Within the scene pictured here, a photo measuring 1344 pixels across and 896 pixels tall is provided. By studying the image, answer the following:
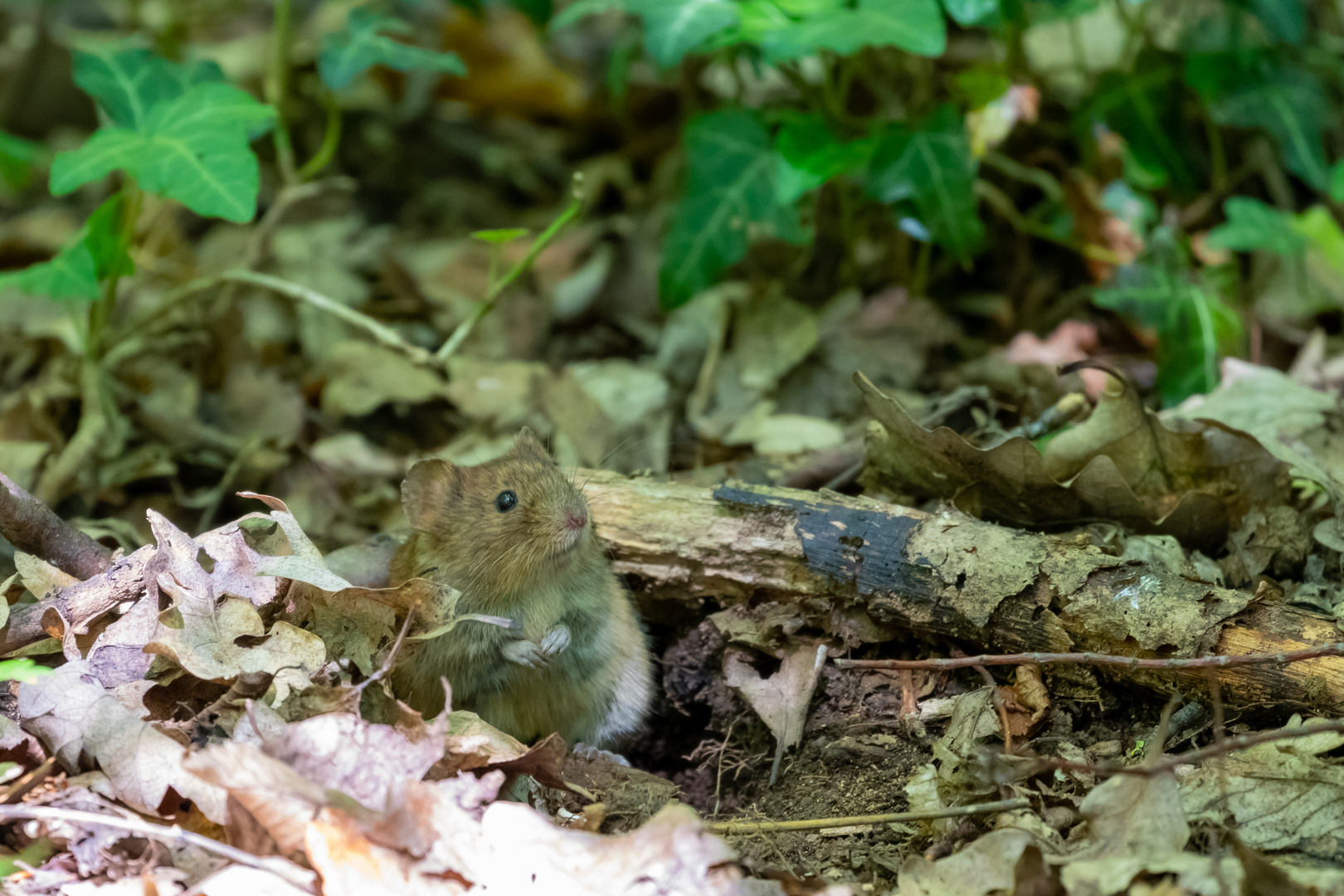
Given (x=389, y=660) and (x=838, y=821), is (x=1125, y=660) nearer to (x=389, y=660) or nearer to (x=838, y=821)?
(x=838, y=821)

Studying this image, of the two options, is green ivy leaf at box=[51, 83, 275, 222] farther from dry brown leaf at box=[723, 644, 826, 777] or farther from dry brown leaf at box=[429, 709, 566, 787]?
dry brown leaf at box=[723, 644, 826, 777]

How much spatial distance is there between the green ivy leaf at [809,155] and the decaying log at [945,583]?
1.50 metres

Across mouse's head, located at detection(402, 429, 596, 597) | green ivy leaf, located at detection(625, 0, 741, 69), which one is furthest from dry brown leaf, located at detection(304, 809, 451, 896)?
green ivy leaf, located at detection(625, 0, 741, 69)

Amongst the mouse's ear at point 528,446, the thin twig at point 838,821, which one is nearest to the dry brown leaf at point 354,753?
the thin twig at point 838,821

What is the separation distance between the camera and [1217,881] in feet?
7.13

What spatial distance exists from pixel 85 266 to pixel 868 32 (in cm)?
325

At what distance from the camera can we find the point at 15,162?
658 centimetres

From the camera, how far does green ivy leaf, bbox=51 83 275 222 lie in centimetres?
401

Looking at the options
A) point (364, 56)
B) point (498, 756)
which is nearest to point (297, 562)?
point (498, 756)

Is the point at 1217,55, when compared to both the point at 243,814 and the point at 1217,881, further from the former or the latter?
the point at 243,814

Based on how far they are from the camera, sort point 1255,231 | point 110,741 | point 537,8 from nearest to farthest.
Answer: point 110,741 < point 1255,231 < point 537,8

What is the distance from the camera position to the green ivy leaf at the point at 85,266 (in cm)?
414

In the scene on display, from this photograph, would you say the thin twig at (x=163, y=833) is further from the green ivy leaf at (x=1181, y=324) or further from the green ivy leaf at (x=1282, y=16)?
the green ivy leaf at (x=1282, y=16)

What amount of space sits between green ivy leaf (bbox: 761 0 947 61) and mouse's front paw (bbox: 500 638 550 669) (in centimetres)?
249
